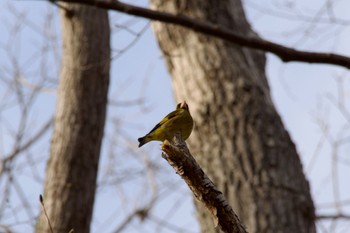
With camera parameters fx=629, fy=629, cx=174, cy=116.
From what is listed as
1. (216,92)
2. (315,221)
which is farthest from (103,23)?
(315,221)

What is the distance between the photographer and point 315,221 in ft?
15.3

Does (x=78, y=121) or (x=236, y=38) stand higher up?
(x=78, y=121)

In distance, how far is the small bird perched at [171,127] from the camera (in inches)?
113

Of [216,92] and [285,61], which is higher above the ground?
[216,92]

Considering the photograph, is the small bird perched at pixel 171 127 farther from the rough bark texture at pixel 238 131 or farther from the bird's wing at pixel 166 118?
the rough bark texture at pixel 238 131

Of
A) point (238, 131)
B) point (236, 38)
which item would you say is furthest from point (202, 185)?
point (238, 131)

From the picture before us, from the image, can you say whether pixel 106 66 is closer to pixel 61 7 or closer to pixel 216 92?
pixel 61 7

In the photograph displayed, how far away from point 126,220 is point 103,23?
4251 mm

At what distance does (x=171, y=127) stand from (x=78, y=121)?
2434 mm

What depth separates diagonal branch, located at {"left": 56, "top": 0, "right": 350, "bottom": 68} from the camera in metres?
3.89

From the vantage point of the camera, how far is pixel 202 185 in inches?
92.6

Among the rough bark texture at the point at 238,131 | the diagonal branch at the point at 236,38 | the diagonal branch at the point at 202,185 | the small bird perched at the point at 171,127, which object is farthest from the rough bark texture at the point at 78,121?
the diagonal branch at the point at 202,185

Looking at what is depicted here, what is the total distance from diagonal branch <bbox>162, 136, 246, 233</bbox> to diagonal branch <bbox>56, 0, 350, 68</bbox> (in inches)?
70.3

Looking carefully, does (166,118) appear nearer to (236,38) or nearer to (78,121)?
(236,38)
